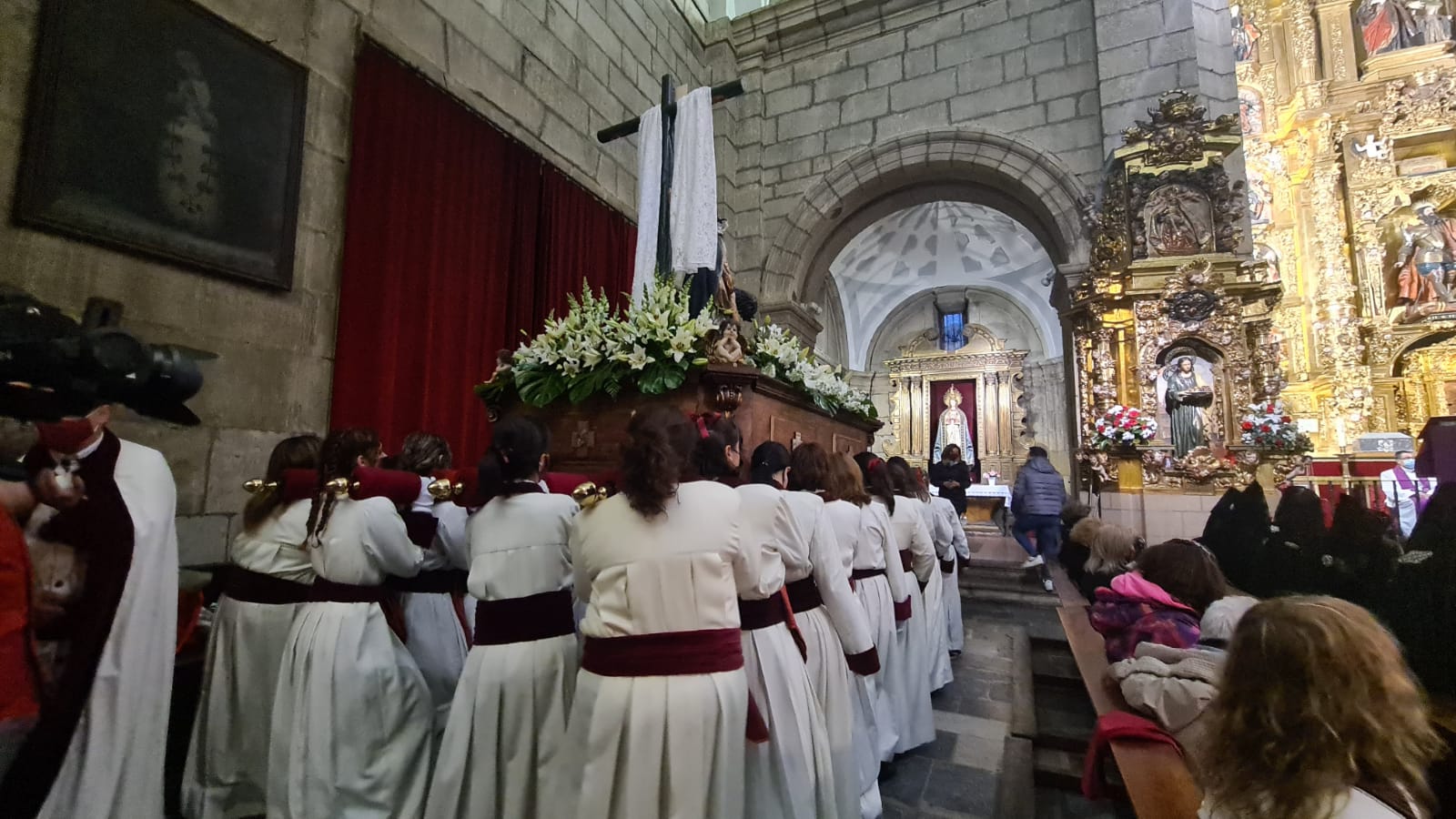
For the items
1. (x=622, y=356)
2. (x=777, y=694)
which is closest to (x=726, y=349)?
(x=622, y=356)

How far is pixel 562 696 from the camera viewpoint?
198 centimetres

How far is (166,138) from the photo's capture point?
3105 millimetres

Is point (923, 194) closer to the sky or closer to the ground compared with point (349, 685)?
closer to the sky

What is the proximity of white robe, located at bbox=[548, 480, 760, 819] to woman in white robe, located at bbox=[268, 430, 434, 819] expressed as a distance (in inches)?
36.8

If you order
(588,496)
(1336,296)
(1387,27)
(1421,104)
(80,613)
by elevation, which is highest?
(1387,27)

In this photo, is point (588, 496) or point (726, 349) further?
point (726, 349)

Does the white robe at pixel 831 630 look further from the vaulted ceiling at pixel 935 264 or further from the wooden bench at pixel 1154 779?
the vaulted ceiling at pixel 935 264

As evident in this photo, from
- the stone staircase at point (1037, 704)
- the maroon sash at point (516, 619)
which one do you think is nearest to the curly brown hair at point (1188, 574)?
the stone staircase at point (1037, 704)

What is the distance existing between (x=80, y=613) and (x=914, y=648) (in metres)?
3.01

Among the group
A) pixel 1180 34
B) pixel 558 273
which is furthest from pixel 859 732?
pixel 1180 34

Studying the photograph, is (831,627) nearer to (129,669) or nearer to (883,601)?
(883,601)

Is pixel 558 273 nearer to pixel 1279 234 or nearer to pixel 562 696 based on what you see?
pixel 562 696

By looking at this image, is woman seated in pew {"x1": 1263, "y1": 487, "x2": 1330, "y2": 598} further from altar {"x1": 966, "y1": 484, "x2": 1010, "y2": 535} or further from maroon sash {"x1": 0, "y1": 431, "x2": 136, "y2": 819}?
altar {"x1": 966, "y1": 484, "x2": 1010, "y2": 535}

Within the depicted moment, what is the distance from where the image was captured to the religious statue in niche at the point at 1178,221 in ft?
21.4
